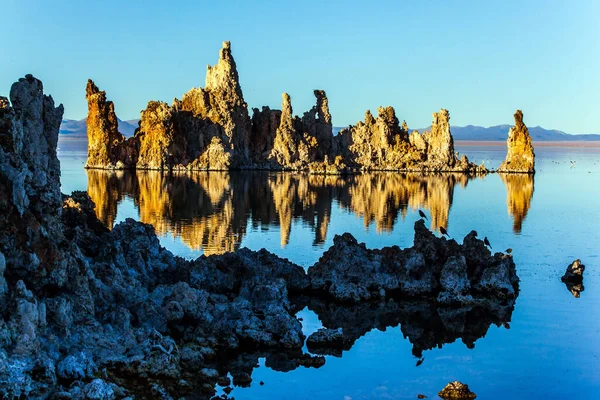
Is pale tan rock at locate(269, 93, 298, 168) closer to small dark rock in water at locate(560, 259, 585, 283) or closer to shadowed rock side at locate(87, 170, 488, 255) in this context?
shadowed rock side at locate(87, 170, 488, 255)

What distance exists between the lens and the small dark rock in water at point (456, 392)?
16.1 metres

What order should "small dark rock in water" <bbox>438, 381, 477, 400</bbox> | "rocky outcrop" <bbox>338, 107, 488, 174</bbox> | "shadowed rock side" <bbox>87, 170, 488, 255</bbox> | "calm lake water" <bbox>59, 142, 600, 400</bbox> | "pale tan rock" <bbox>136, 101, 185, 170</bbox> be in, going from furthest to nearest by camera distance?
1. "rocky outcrop" <bbox>338, 107, 488, 174</bbox>
2. "pale tan rock" <bbox>136, 101, 185, 170</bbox>
3. "shadowed rock side" <bbox>87, 170, 488, 255</bbox>
4. "calm lake water" <bbox>59, 142, 600, 400</bbox>
5. "small dark rock in water" <bbox>438, 381, 477, 400</bbox>

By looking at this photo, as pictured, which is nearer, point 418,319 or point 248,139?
point 418,319

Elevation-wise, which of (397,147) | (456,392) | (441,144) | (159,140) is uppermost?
(159,140)

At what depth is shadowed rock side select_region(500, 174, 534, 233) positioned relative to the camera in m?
49.0

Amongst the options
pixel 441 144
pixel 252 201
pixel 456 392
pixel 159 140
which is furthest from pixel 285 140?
pixel 456 392

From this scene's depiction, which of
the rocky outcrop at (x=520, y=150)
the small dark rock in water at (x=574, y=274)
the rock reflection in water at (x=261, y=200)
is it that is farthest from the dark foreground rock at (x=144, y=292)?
the rocky outcrop at (x=520, y=150)

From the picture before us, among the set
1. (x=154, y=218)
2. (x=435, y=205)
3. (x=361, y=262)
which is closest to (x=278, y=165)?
(x=435, y=205)

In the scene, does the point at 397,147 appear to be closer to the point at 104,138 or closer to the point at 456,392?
the point at 104,138

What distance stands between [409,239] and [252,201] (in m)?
21.0

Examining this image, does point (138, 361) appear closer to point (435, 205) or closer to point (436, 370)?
point (436, 370)

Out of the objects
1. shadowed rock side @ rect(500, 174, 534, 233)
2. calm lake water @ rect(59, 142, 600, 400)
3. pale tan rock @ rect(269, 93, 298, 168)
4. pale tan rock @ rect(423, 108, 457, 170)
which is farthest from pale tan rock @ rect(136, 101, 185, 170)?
shadowed rock side @ rect(500, 174, 534, 233)

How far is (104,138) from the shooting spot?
100m

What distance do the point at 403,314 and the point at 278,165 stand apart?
3276 inches
